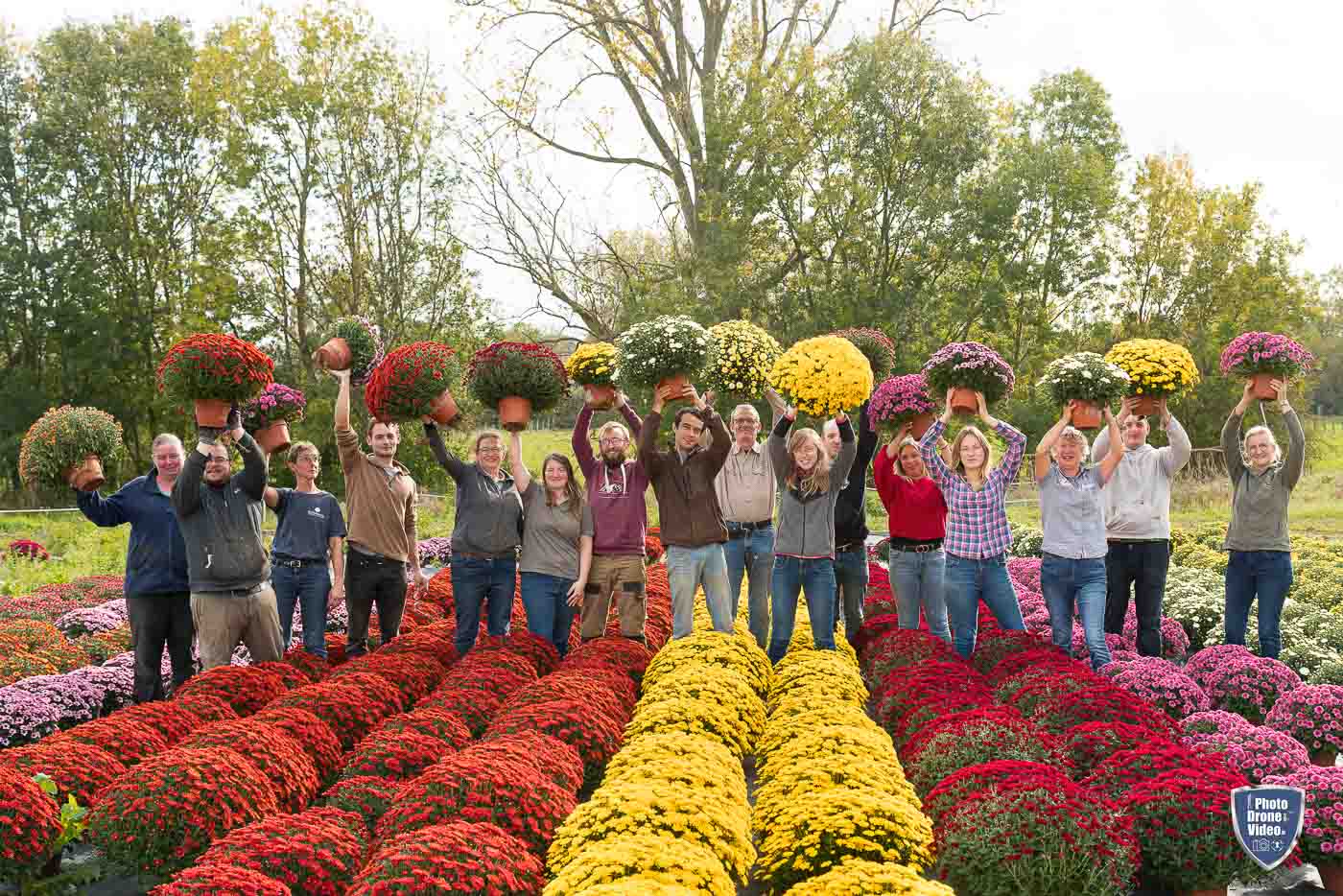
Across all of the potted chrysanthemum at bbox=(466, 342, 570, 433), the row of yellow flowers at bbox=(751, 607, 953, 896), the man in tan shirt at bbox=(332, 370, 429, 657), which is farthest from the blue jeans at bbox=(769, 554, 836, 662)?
the man in tan shirt at bbox=(332, 370, 429, 657)

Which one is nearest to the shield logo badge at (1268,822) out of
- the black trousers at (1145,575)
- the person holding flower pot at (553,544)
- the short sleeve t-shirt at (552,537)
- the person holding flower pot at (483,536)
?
the black trousers at (1145,575)

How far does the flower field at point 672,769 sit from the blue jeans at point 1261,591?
0.42 meters

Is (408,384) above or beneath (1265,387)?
above

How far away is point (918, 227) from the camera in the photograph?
24.2m

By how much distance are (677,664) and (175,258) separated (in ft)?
96.0

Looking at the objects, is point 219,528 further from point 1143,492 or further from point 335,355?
point 1143,492

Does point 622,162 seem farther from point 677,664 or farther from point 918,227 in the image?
point 677,664

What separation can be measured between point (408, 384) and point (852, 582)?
13.8 ft

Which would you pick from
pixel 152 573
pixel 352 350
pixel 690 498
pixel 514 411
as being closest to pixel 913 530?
pixel 690 498

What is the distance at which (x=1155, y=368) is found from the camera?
24.8 ft

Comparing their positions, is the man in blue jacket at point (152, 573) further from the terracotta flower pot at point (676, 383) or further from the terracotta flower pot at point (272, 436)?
the terracotta flower pot at point (676, 383)

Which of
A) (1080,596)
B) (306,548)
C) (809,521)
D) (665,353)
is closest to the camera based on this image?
(665,353)

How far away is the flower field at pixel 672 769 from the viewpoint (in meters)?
3.90

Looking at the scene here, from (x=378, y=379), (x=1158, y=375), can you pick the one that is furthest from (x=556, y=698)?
(x=1158, y=375)
